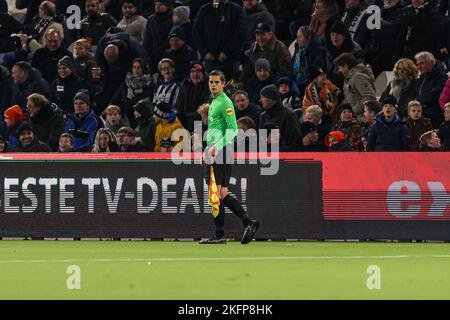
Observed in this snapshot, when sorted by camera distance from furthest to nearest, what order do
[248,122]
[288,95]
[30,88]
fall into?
[30,88] → [288,95] → [248,122]

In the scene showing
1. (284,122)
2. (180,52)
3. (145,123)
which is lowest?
(145,123)

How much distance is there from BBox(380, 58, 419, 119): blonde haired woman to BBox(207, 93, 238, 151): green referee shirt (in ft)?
14.4

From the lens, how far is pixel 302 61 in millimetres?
22750

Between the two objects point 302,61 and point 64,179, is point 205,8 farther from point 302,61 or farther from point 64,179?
point 64,179

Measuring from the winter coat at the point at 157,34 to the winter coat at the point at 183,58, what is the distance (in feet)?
2.60

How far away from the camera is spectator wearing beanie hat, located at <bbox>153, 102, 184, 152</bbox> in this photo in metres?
22.2

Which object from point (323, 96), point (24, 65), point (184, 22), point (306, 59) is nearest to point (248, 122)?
point (323, 96)

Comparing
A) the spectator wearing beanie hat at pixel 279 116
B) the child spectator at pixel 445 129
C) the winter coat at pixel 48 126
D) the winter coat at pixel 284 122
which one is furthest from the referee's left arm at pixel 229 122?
the winter coat at pixel 48 126

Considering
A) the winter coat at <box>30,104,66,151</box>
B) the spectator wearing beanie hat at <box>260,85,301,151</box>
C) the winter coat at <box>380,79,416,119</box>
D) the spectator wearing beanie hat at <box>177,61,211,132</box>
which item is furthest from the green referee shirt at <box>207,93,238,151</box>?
the winter coat at <box>30,104,66,151</box>

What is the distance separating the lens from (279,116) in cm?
2133

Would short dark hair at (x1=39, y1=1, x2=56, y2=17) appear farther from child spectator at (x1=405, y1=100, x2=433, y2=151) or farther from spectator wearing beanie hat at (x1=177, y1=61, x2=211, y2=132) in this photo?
child spectator at (x1=405, y1=100, x2=433, y2=151)

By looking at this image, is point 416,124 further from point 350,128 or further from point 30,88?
point 30,88

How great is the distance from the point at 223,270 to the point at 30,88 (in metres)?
11.9

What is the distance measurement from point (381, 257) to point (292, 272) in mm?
2583
